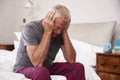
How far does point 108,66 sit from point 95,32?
587mm

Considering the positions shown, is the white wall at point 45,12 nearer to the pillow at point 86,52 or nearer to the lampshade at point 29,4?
the lampshade at point 29,4

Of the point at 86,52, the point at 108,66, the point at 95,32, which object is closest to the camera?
the point at 108,66

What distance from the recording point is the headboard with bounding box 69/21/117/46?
2670 millimetres

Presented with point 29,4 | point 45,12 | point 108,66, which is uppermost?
point 29,4

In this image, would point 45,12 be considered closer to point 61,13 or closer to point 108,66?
point 108,66

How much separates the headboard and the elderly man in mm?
970

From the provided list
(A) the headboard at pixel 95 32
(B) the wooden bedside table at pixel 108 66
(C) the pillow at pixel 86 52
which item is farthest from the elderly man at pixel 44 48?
(A) the headboard at pixel 95 32

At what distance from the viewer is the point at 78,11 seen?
3197mm

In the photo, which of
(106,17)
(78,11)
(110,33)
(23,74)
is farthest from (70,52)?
(78,11)

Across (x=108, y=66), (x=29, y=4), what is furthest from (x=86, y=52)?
(x=29, y=4)

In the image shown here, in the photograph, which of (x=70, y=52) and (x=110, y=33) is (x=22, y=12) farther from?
(x=70, y=52)

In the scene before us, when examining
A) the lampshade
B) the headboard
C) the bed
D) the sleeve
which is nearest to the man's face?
the sleeve

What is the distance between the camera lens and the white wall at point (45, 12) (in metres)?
2.88

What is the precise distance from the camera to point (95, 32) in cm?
275
